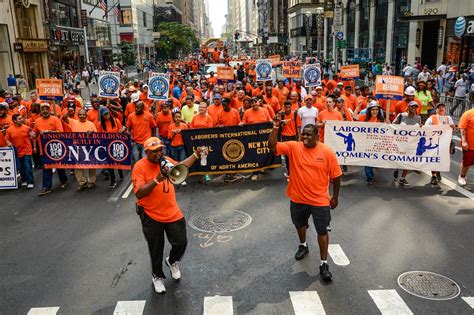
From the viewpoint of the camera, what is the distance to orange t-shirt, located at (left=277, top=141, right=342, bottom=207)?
222 inches

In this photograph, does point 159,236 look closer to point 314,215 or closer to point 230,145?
point 314,215

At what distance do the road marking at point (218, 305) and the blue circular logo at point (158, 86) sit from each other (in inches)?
314

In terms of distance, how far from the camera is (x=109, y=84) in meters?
13.0

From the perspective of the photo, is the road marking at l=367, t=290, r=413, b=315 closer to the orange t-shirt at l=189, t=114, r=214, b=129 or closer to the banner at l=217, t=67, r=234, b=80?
the orange t-shirt at l=189, t=114, r=214, b=129

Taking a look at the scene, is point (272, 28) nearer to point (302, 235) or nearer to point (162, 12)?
point (162, 12)

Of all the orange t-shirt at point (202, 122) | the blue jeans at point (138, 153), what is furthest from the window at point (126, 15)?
the orange t-shirt at point (202, 122)

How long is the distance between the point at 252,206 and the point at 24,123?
19.3 ft

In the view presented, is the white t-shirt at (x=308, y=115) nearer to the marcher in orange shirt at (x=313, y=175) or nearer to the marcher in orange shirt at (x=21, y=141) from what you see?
the marcher in orange shirt at (x=313, y=175)

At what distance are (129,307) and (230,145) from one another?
5.48 metres

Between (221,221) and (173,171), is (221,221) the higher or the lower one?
the lower one

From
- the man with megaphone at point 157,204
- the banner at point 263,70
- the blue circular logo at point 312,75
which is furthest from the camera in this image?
the banner at point 263,70

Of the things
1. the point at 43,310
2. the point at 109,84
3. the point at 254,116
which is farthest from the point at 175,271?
the point at 109,84

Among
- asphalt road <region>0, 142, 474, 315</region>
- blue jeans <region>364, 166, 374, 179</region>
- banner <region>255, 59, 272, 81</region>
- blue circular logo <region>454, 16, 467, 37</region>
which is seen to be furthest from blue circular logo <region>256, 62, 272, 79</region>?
blue circular logo <region>454, 16, 467, 37</region>

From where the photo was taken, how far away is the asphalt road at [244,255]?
17.5 feet
